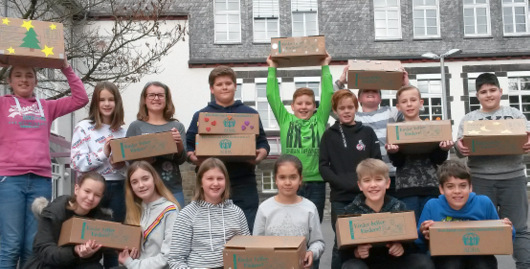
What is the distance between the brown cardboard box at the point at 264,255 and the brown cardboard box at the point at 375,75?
190 centimetres

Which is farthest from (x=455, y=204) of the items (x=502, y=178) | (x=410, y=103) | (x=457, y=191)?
(x=410, y=103)

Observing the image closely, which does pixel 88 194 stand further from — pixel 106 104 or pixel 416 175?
pixel 416 175

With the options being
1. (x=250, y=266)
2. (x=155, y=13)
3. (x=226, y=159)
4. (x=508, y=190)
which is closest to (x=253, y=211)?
(x=226, y=159)

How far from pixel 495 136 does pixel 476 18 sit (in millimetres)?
14453

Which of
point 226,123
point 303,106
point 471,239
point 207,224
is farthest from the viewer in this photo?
point 303,106

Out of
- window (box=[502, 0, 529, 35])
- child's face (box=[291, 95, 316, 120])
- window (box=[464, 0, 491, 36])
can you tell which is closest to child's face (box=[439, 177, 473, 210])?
child's face (box=[291, 95, 316, 120])

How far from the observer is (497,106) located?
4.75 m

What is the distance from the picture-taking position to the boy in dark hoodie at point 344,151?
4.28 metres

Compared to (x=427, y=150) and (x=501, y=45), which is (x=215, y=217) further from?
(x=501, y=45)

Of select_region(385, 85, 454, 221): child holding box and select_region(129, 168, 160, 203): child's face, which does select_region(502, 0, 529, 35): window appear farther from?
select_region(129, 168, 160, 203): child's face

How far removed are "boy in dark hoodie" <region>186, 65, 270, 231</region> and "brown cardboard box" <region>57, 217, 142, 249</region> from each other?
33.6 inches

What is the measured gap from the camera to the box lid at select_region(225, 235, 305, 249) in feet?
10.8

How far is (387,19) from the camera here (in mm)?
17406

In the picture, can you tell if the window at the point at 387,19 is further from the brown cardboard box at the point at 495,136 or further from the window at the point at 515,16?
the brown cardboard box at the point at 495,136
